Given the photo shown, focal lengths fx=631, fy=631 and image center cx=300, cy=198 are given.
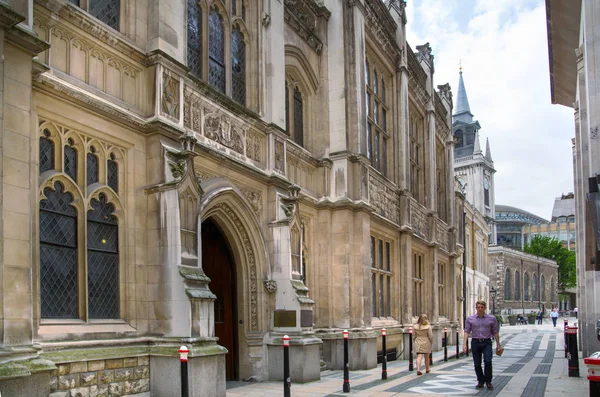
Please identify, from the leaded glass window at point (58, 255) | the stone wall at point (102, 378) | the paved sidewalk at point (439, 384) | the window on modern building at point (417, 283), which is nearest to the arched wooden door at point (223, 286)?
the paved sidewalk at point (439, 384)

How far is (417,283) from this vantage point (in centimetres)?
2544

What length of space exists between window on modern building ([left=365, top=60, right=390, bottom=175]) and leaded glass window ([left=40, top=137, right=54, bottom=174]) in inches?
502

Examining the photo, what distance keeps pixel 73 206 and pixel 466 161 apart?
97.5 meters

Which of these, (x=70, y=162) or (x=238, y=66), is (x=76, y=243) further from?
(x=238, y=66)

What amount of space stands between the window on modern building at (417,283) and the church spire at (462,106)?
8341 centimetres

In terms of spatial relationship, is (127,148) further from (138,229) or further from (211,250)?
(211,250)

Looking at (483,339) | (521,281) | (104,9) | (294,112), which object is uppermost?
(104,9)

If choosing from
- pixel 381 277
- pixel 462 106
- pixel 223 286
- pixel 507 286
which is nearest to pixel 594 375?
pixel 223 286

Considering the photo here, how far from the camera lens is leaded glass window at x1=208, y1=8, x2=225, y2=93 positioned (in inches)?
488

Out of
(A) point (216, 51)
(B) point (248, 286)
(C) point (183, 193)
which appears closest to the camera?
(C) point (183, 193)

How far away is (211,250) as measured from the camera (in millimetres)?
13531

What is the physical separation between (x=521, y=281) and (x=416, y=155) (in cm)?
7328

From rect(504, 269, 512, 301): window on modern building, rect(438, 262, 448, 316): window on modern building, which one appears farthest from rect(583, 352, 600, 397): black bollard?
rect(504, 269, 512, 301): window on modern building

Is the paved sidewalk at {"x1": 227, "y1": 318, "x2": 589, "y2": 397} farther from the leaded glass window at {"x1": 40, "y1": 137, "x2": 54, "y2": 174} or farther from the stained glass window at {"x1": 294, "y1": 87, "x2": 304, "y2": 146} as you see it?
the stained glass window at {"x1": 294, "y1": 87, "x2": 304, "y2": 146}
